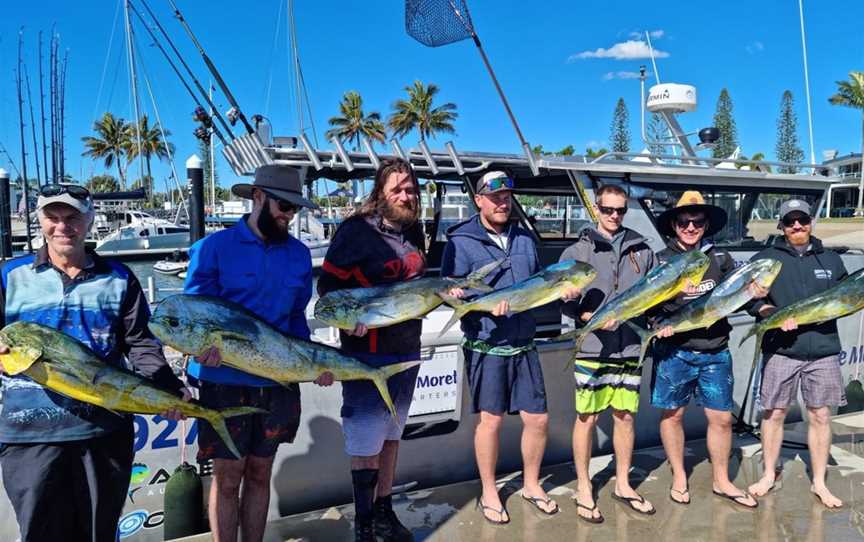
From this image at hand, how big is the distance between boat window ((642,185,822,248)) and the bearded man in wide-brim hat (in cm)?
241

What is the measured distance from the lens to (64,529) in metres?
2.23

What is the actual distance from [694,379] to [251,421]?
2.43 metres

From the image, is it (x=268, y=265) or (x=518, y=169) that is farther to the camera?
(x=518, y=169)

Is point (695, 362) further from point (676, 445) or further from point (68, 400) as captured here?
point (68, 400)

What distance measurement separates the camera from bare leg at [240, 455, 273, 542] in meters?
2.57

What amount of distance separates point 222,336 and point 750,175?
201 inches

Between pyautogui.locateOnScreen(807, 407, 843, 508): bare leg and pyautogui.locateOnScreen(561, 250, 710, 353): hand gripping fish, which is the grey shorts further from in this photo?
pyautogui.locateOnScreen(561, 250, 710, 353): hand gripping fish

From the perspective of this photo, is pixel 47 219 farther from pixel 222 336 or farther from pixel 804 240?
pixel 804 240

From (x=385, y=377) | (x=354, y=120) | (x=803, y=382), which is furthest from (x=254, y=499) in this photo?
(x=354, y=120)

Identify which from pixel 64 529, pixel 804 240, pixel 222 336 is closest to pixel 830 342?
pixel 804 240

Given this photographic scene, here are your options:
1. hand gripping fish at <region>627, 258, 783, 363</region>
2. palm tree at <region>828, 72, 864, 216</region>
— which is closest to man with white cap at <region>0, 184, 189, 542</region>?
hand gripping fish at <region>627, 258, 783, 363</region>

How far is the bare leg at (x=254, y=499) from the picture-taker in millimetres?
2566

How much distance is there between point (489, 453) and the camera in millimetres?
3240

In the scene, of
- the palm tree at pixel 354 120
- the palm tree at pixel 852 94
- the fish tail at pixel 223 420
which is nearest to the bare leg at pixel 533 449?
the fish tail at pixel 223 420
